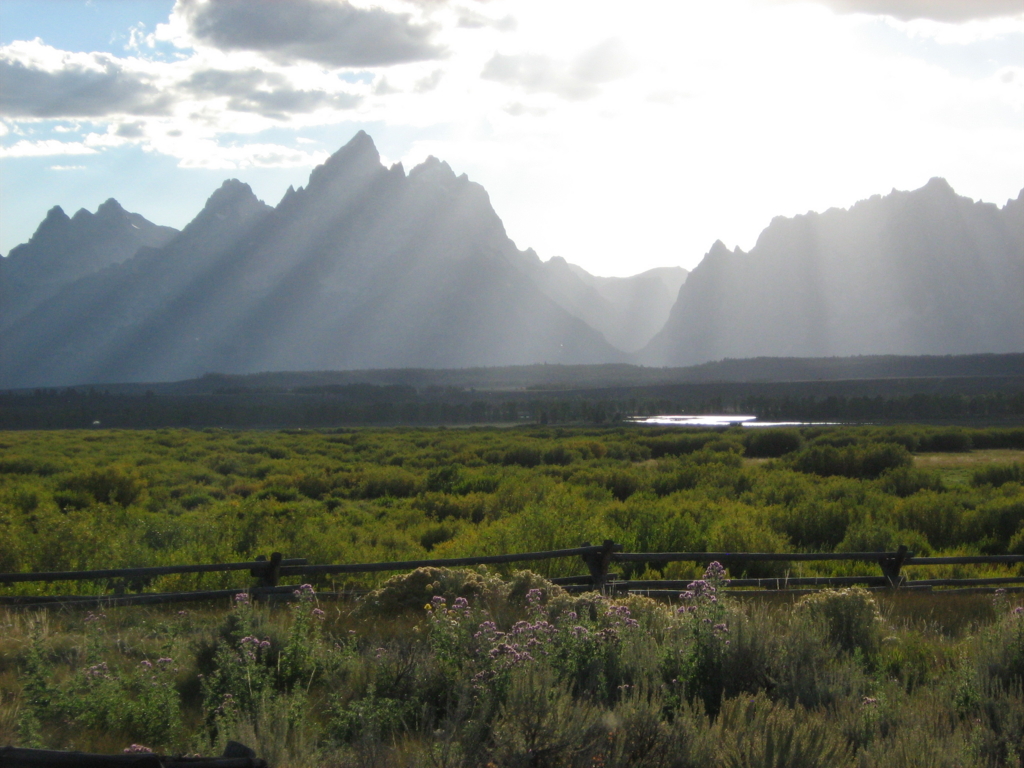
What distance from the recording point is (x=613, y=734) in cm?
370

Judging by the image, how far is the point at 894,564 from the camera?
942 centimetres

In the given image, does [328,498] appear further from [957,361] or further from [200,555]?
[957,361]

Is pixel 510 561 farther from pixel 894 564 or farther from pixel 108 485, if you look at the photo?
pixel 108 485

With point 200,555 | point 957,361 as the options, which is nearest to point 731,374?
point 957,361

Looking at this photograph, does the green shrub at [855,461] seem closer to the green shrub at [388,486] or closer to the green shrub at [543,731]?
the green shrub at [388,486]

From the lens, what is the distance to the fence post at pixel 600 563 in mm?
8112

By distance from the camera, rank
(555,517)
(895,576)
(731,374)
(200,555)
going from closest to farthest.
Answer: (895,576)
(200,555)
(555,517)
(731,374)

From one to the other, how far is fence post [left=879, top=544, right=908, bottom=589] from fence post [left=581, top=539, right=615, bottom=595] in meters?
3.83

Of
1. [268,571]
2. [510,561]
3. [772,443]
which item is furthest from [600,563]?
[772,443]

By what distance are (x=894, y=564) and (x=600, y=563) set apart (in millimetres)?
4031

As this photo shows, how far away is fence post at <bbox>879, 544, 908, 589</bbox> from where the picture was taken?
9305 millimetres

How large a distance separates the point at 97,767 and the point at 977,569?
12.7 meters

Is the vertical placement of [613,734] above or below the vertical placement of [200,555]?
above

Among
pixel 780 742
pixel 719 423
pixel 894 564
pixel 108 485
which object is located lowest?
pixel 719 423
